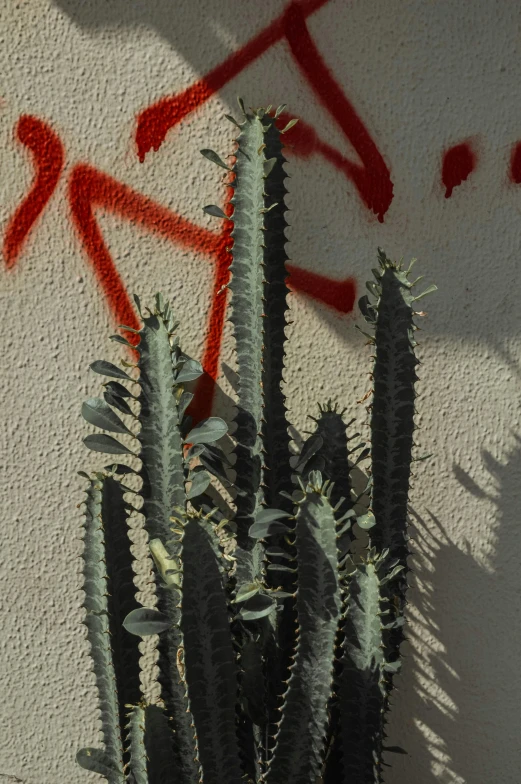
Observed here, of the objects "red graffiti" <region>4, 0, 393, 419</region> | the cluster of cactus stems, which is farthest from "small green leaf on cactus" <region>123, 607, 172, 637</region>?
"red graffiti" <region>4, 0, 393, 419</region>

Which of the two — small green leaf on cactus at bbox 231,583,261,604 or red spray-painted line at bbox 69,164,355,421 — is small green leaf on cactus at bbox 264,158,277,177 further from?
small green leaf on cactus at bbox 231,583,261,604

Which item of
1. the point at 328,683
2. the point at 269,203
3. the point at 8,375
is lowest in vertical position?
the point at 328,683

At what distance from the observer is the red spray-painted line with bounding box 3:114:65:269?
1.53 meters

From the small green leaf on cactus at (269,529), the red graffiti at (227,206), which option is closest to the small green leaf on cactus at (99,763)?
the small green leaf on cactus at (269,529)

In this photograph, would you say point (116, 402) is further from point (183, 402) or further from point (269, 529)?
point (269, 529)

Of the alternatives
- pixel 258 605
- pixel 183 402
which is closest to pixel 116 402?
pixel 183 402

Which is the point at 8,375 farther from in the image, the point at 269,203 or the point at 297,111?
the point at 297,111

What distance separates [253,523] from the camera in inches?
52.5

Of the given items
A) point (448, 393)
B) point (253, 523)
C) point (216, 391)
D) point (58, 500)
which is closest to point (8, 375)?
point (58, 500)

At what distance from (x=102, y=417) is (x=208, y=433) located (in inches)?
7.4

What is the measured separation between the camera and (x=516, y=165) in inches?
61.3

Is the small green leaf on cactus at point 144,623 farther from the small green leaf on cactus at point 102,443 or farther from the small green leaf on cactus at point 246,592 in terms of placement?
the small green leaf on cactus at point 102,443

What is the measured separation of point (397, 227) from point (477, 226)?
0.49 feet

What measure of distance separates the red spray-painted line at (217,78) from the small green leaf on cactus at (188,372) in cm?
46
